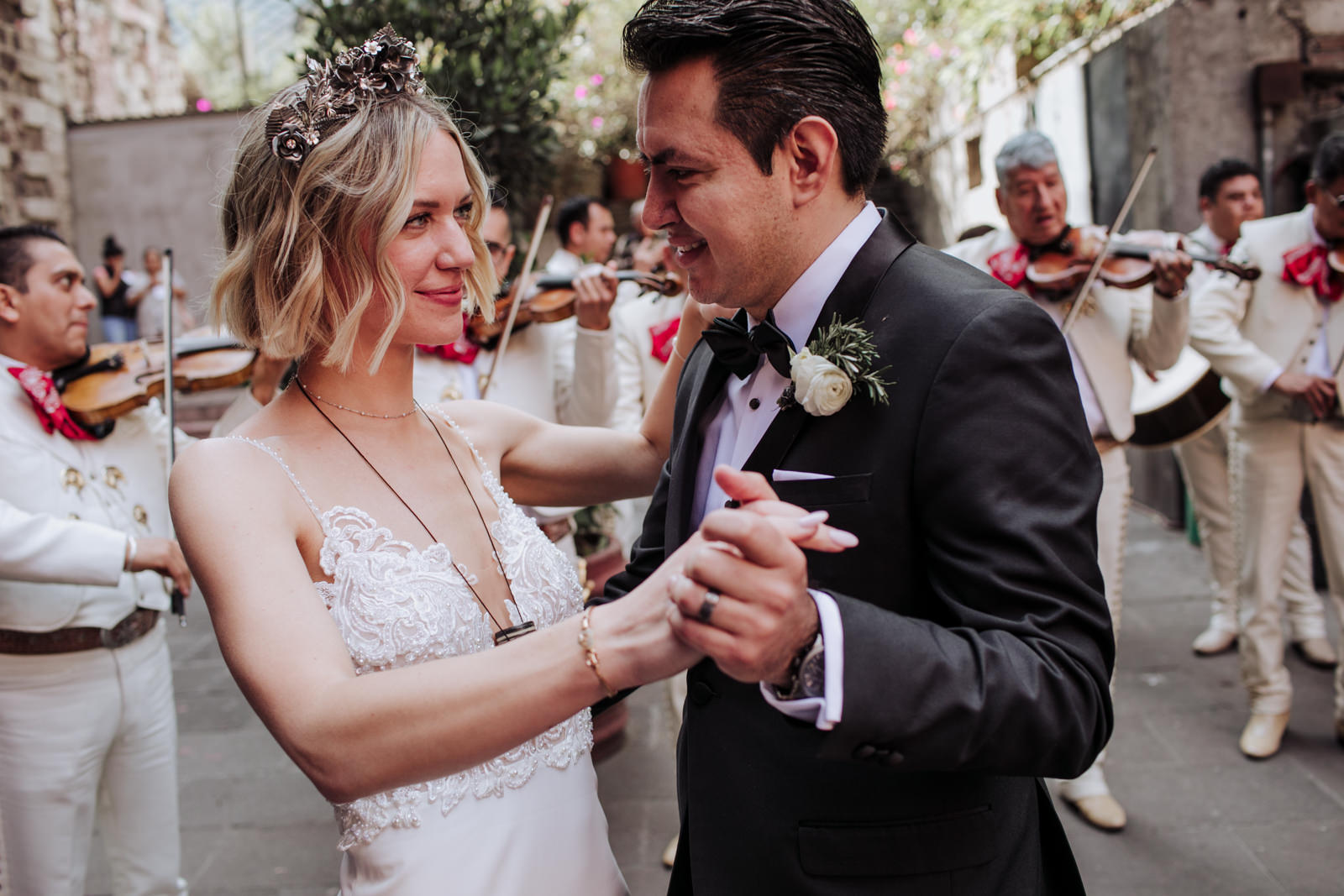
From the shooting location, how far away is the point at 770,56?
151cm

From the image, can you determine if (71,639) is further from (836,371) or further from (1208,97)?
(1208,97)

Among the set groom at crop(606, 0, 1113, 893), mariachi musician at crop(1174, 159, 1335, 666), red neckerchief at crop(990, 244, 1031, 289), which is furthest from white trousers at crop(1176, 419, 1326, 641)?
groom at crop(606, 0, 1113, 893)

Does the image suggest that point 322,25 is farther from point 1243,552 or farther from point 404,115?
point 1243,552

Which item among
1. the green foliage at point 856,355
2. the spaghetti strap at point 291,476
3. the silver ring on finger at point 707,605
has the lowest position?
the silver ring on finger at point 707,605

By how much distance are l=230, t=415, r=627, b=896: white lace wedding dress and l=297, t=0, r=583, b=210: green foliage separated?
12.8 ft

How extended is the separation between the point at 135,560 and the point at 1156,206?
709cm

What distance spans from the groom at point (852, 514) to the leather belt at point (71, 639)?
2.20 metres

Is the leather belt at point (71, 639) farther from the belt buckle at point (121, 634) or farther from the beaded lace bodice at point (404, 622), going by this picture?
the beaded lace bodice at point (404, 622)

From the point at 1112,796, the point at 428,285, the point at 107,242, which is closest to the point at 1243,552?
the point at 1112,796

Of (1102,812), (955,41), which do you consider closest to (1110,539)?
(1102,812)

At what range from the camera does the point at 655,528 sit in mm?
1940

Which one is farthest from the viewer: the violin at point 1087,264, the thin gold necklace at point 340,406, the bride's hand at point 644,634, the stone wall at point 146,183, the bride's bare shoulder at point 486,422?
the stone wall at point 146,183

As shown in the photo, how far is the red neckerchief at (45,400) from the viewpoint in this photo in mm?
3098

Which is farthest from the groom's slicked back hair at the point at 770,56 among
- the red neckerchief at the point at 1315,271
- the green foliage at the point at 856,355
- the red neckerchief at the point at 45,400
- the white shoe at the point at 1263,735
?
the white shoe at the point at 1263,735
